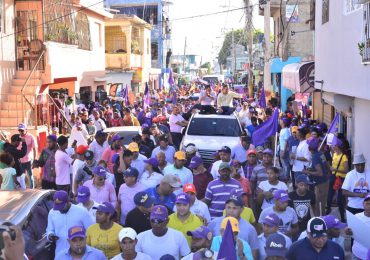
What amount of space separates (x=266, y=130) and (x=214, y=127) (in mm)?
2109

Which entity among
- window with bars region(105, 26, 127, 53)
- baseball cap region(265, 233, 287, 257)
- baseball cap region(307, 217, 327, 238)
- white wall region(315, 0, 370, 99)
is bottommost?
baseball cap region(265, 233, 287, 257)

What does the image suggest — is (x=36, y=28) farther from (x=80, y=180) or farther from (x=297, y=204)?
(x=297, y=204)

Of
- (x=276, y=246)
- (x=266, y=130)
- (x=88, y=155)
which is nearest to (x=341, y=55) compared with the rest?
(x=266, y=130)

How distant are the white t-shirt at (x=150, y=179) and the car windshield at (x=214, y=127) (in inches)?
266

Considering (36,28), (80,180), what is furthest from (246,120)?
(80,180)

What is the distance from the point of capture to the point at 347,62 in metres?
11.8

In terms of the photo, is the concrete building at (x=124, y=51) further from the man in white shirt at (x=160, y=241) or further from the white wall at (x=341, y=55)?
the man in white shirt at (x=160, y=241)

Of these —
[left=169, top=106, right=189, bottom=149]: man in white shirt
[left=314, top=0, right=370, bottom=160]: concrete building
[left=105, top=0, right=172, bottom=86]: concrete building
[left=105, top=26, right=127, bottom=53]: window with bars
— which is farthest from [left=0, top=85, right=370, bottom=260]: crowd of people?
[left=105, top=0, right=172, bottom=86]: concrete building

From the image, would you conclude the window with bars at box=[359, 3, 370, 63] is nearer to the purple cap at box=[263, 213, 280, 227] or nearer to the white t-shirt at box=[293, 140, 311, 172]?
the white t-shirt at box=[293, 140, 311, 172]

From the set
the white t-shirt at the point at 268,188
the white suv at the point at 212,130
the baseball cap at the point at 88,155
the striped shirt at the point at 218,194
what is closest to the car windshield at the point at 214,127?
the white suv at the point at 212,130

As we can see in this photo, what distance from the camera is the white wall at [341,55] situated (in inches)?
420

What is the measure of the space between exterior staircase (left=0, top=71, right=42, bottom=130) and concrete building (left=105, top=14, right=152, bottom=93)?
16.0 m

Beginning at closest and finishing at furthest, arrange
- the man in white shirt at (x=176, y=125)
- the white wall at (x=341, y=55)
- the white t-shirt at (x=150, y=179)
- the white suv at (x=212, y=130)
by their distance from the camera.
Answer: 1. the white t-shirt at (x=150, y=179)
2. the white wall at (x=341, y=55)
3. the white suv at (x=212, y=130)
4. the man in white shirt at (x=176, y=125)

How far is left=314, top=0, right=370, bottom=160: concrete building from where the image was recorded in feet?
33.9
